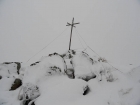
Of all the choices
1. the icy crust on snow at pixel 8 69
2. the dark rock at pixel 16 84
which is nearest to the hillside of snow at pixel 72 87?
the dark rock at pixel 16 84

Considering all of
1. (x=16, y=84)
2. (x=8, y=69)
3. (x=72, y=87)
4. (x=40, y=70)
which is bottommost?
(x=72, y=87)

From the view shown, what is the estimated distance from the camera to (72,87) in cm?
841

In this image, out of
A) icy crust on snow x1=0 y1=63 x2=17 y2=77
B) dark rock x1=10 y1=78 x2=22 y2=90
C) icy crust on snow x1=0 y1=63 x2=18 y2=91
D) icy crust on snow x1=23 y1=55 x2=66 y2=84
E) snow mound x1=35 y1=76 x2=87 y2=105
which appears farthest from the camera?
icy crust on snow x1=0 y1=63 x2=17 y2=77

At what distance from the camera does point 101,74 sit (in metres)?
10.4

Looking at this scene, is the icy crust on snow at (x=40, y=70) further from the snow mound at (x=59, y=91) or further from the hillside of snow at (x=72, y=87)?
the snow mound at (x=59, y=91)

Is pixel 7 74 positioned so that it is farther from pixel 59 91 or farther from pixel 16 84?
pixel 59 91

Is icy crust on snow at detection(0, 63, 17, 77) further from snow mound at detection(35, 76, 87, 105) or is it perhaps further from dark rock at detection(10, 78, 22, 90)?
snow mound at detection(35, 76, 87, 105)

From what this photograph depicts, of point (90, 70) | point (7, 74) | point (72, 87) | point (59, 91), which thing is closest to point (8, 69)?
point (7, 74)

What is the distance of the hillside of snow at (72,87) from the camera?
776cm

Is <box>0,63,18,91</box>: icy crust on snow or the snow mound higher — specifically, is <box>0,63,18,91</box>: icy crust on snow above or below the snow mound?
above

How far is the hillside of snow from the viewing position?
7758 millimetres

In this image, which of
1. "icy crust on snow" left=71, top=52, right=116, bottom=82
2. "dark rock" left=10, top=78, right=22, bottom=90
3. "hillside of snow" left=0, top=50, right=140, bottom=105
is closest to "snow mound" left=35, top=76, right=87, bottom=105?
"hillside of snow" left=0, top=50, right=140, bottom=105

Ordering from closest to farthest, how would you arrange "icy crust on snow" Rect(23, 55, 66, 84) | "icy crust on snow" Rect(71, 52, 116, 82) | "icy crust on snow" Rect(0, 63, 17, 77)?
"icy crust on snow" Rect(23, 55, 66, 84) → "icy crust on snow" Rect(71, 52, 116, 82) → "icy crust on snow" Rect(0, 63, 17, 77)

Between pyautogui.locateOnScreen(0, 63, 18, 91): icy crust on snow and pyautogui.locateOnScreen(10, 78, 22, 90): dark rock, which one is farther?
pyautogui.locateOnScreen(0, 63, 18, 91): icy crust on snow
